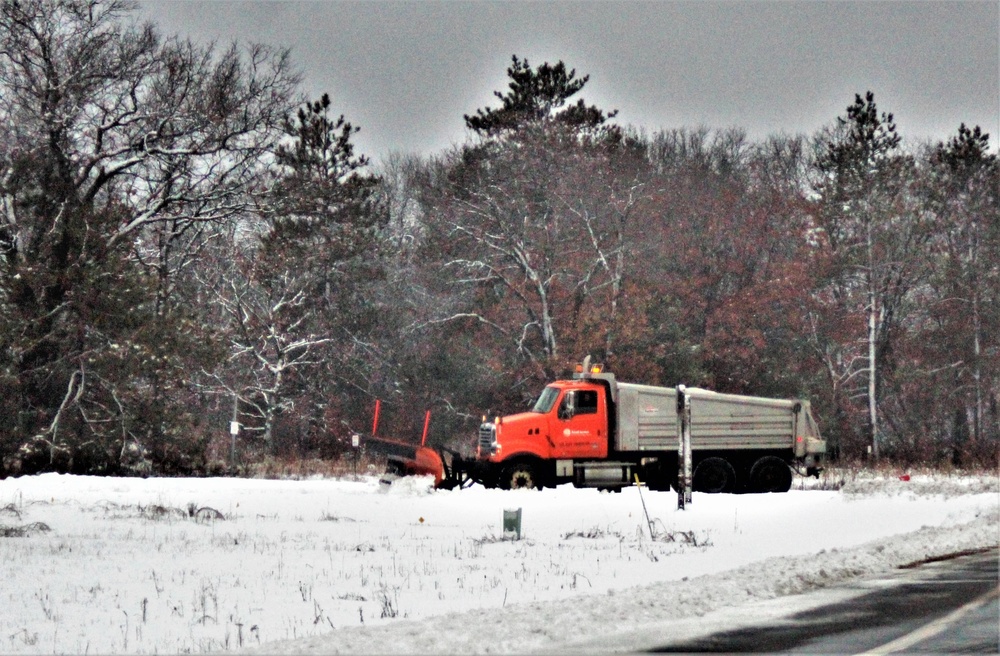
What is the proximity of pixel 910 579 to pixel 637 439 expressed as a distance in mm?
17934

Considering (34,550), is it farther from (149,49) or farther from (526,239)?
(526,239)

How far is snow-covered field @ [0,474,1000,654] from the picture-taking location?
449 inches

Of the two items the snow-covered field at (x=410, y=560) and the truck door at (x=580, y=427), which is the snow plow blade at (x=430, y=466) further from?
the truck door at (x=580, y=427)

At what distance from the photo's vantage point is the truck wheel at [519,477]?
105 ft

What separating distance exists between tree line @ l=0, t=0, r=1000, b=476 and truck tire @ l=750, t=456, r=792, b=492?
40.9 ft

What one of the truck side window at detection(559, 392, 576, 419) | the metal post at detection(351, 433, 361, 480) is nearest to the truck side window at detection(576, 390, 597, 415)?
the truck side window at detection(559, 392, 576, 419)

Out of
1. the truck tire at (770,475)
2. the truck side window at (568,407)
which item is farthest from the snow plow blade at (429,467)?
the truck tire at (770,475)

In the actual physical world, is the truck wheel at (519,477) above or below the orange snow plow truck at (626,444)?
below

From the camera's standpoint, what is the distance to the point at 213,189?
4172 centimetres

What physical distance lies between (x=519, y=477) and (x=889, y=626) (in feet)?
69.0

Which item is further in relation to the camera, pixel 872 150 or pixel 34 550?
pixel 872 150

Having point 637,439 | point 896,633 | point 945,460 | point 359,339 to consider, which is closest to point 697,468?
point 637,439

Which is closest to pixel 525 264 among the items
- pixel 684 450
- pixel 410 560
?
pixel 684 450

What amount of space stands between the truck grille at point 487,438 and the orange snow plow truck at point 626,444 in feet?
0.08
